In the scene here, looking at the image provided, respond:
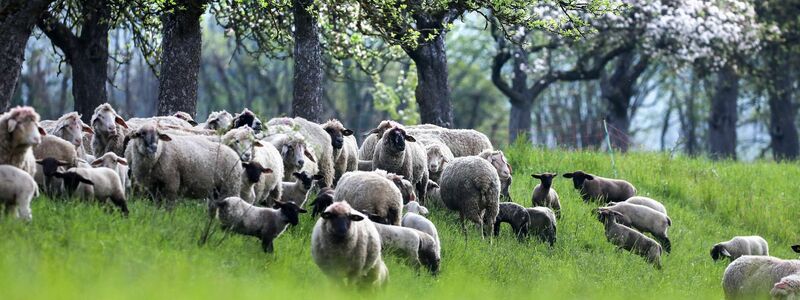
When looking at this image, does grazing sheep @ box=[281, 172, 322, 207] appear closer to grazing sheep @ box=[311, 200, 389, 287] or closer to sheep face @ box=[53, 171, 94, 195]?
sheep face @ box=[53, 171, 94, 195]

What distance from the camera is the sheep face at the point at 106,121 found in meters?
15.2

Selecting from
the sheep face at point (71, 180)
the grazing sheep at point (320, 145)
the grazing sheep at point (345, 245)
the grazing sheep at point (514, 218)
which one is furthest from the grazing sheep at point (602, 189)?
the sheep face at point (71, 180)

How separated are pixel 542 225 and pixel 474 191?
4.65 feet

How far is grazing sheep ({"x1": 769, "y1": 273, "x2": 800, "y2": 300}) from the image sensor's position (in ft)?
43.1

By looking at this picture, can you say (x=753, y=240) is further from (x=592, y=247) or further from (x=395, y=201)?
(x=395, y=201)

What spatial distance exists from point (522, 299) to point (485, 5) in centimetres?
632

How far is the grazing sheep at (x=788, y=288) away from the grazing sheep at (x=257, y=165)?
586 centimetres

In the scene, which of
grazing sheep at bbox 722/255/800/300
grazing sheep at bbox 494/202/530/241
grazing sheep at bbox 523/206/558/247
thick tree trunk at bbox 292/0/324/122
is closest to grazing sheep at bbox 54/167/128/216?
grazing sheep at bbox 494/202/530/241

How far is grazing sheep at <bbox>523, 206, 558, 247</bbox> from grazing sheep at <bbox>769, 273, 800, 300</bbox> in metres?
4.12

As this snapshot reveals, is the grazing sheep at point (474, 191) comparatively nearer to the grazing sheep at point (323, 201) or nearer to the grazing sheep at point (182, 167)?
the grazing sheep at point (323, 201)

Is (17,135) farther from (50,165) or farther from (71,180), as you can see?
(71,180)

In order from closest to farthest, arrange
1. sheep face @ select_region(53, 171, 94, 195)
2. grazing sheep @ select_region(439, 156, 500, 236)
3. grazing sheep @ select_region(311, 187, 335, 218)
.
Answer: sheep face @ select_region(53, 171, 94, 195), grazing sheep @ select_region(311, 187, 335, 218), grazing sheep @ select_region(439, 156, 500, 236)

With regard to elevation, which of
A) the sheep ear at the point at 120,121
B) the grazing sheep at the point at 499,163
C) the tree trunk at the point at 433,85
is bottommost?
the grazing sheep at the point at 499,163

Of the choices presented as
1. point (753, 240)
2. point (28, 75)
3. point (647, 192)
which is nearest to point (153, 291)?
point (753, 240)
